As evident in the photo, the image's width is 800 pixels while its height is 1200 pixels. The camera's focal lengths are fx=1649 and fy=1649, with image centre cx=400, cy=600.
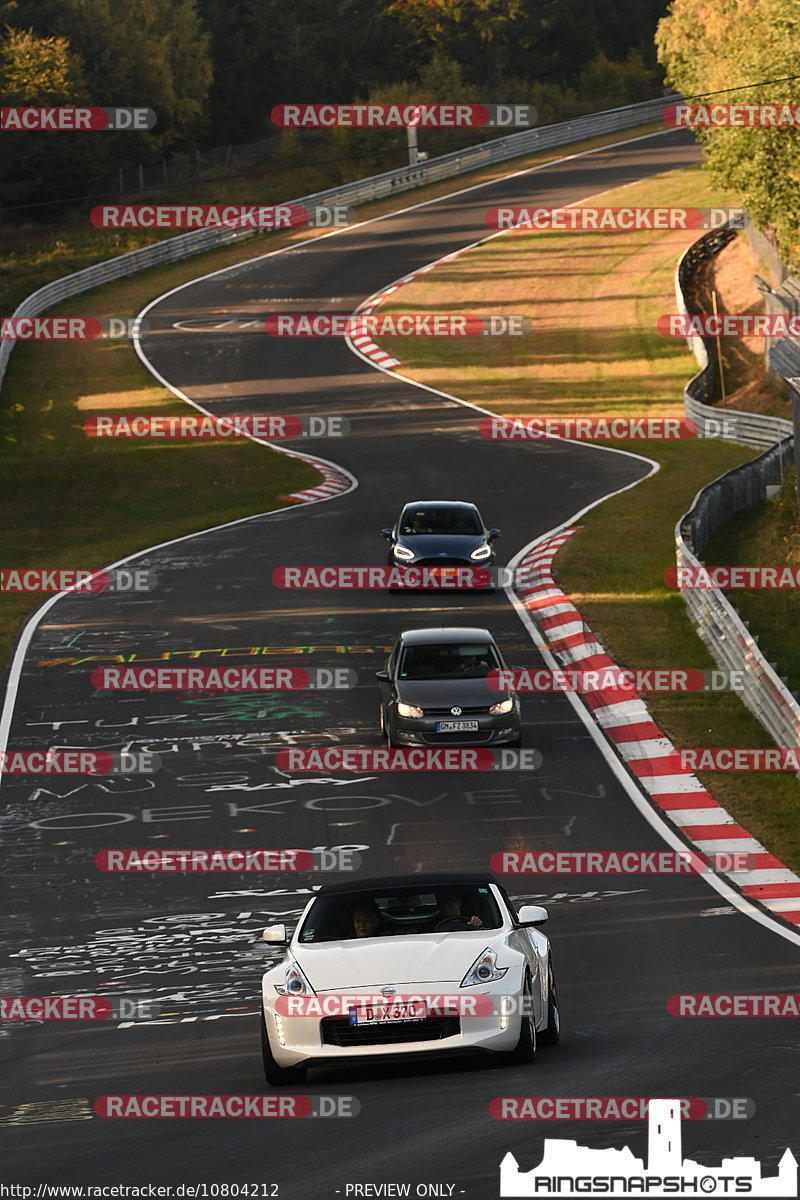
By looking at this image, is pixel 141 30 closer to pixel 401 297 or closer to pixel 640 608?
pixel 401 297

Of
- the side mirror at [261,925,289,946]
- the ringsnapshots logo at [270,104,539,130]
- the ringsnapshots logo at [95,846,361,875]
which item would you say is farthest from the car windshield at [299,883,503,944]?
the ringsnapshots logo at [270,104,539,130]

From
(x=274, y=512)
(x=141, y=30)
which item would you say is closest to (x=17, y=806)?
(x=274, y=512)

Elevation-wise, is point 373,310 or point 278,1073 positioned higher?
point 373,310

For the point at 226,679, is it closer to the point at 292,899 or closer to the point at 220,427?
the point at 292,899

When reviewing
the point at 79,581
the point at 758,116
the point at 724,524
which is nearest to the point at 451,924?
the point at 79,581

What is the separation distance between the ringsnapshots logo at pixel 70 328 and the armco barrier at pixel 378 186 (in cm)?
58

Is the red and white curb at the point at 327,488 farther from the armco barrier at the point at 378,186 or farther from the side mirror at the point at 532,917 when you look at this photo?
the side mirror at the point at 532,917

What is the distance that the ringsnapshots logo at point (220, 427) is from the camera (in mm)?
47969

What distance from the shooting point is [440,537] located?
31188mm

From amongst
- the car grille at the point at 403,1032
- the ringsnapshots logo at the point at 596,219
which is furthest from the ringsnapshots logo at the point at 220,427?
the car grille at the point at 403,1032

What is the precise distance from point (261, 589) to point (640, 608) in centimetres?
719

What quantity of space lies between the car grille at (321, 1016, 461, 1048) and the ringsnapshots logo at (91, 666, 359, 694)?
14.2 m

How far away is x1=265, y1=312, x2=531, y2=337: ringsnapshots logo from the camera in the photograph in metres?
60.3

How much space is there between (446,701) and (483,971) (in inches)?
413
